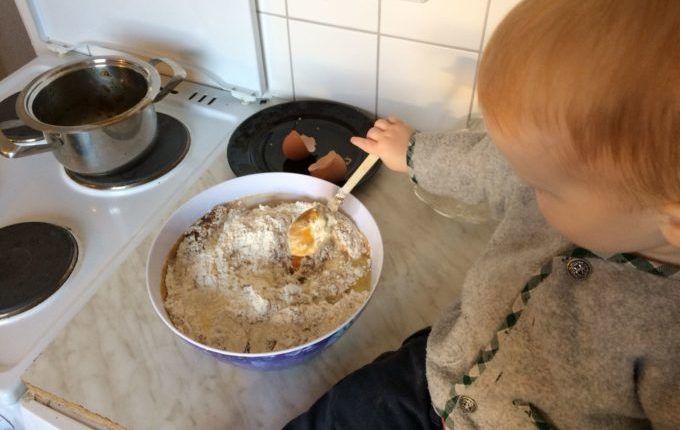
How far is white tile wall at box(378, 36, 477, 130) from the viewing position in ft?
2.69

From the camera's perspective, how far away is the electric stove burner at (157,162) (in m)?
0.85

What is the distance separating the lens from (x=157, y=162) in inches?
34.8

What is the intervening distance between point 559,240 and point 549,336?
96 millimetres

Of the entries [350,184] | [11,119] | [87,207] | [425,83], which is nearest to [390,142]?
[350,184]

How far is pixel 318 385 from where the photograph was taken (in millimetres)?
658

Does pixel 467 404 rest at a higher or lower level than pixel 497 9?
lower

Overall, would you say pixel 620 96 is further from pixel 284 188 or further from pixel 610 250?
pixel 284 188

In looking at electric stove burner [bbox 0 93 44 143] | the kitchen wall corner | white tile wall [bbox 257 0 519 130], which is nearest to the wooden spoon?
white tile wall [bbox 257 0 519 130]

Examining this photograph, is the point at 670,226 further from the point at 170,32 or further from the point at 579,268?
the point at 170,32

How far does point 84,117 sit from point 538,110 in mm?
755

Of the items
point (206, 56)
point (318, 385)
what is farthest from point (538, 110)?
point (206, 56)

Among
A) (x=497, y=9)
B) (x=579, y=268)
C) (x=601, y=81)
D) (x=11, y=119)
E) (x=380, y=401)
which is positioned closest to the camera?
(x=601, y=81)

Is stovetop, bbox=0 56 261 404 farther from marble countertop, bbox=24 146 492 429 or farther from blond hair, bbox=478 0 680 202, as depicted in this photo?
blond hair, bbox=478 0 680 202

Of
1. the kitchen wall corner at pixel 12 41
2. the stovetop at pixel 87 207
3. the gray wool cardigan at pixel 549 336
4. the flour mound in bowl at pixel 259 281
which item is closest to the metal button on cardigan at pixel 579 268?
the gray wool cardigan at pixel 549 336
